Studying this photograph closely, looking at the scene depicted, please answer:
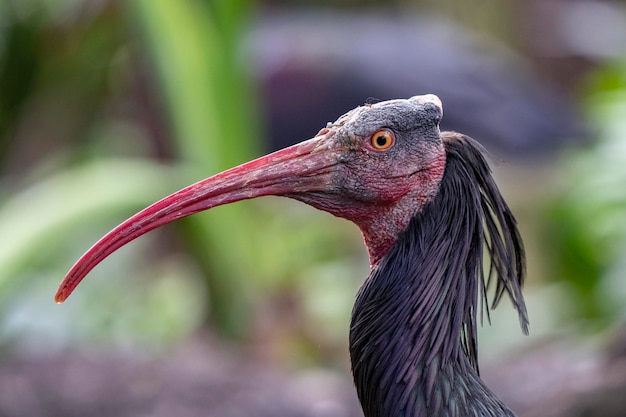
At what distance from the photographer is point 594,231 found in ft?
26.2

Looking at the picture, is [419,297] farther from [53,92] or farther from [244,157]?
[53,92]

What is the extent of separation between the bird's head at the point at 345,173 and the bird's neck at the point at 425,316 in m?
0.10

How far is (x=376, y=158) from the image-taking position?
2781 millimetres

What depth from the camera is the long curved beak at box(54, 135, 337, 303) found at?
2.77 m

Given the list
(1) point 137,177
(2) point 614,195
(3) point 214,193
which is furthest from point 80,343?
(3) point 214,193

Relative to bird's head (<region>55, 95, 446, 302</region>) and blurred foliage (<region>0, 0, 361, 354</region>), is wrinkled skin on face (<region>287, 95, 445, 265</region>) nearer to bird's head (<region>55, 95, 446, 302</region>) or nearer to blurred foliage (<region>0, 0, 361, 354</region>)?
bird's head (<region>55, 95, 446, 302</region>)

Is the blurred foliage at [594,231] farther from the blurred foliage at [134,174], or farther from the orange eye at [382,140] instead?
the orange eye at [382,140]

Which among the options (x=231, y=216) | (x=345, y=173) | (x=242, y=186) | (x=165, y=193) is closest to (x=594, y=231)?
(x=231, y=216)

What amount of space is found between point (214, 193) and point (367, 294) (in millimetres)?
520

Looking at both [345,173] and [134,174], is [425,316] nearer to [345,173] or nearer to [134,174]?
[345,173]

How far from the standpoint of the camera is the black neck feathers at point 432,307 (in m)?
2.78

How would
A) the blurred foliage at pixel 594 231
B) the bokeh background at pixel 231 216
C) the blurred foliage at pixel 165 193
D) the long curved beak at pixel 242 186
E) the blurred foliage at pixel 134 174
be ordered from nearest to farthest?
the long curved beak at pixel 242 186
the bokeh background at pixel 231 216
the blurred foliage at pixel 134 174
the blurred foliage at pixel 165 193
the blurred foliage at pixel 594 231

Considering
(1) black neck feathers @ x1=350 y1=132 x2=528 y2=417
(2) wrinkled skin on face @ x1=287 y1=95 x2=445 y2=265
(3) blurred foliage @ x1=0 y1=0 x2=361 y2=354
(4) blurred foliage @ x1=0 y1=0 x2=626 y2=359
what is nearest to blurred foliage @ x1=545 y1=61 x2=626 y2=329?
(4) blurred foliage @ x1=0 y1=0 x2=626 y2=359

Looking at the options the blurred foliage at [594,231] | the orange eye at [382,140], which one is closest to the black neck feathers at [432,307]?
Answer: the orange eye at [382,140]
